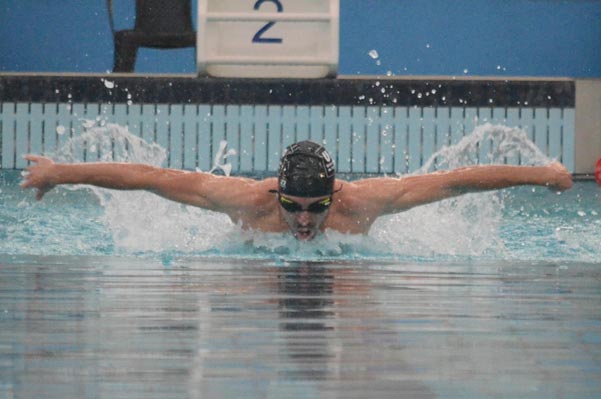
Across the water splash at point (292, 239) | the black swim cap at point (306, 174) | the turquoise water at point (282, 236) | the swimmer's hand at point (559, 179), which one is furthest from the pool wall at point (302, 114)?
the swimmer's hand at point (559, 179)

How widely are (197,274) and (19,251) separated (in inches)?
56.9

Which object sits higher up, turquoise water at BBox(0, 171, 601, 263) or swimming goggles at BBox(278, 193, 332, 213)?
swimming goggles at BBox(278, 193, 332, 213)

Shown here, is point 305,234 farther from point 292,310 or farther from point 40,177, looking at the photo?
point 292,310

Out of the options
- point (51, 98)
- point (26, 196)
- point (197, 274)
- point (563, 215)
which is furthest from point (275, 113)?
point (197, 274)

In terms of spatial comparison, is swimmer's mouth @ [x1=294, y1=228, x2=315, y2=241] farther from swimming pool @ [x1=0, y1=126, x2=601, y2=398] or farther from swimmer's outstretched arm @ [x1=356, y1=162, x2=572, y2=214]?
swimmer's outstretched arm @ [x1=356, y1=162, x2=572, y2=214]

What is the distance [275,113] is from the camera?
13.5 m

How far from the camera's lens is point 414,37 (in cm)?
1468

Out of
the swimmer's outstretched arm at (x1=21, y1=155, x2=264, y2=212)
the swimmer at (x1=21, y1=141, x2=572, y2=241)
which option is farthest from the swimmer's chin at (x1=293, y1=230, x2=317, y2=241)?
the swimmer's outstretched arm at (x1=21, y1=155, x2=264, y2=212)

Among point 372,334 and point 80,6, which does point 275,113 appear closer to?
point 80,6

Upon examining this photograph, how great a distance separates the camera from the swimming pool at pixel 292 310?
3074mm

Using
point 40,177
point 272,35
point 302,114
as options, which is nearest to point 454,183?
point 40,177

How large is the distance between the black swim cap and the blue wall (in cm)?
827

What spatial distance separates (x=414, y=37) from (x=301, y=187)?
28.7ft

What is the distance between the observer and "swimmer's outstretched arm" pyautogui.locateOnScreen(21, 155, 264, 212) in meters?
6.01
